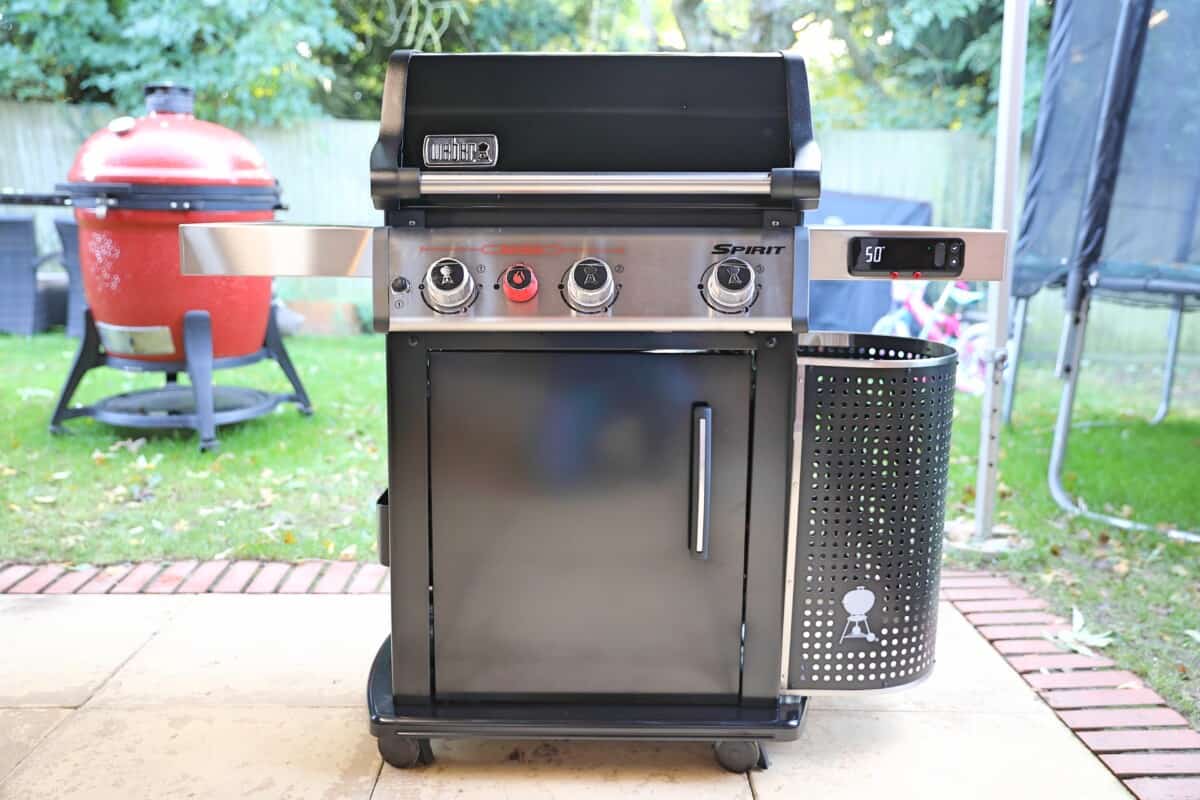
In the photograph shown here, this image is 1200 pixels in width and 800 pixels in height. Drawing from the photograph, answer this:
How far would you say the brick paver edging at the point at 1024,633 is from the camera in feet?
5.82

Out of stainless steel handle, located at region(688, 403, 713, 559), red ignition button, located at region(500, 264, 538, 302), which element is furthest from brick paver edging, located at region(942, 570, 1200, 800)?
red ignition button, located at region(500, 264, 538, 302)

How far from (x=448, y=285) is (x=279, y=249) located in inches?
11.2

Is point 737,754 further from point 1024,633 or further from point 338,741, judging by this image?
point 1024,633

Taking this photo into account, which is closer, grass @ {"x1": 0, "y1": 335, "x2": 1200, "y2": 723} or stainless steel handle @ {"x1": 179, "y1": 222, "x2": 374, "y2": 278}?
stainless steel handle @ {"x1": 179, "y1": 222, "x2": 374, "y2": 278}

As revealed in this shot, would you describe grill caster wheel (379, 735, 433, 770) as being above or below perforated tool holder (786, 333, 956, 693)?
below

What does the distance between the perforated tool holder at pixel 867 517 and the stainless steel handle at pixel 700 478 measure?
0.16 m

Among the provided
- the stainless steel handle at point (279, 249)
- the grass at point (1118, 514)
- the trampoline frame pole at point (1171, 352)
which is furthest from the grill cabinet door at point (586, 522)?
the trampoline frame pole at point (1171, 352)

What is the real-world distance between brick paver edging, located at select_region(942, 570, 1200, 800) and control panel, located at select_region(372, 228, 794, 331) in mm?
1045

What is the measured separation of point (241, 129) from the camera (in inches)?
279

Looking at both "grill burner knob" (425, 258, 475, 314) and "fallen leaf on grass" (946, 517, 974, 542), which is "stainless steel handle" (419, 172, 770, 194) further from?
"fallen leaf on grass" (946, 517, 974, 542)

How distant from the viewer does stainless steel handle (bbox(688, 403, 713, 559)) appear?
156cm

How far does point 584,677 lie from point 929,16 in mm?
7045

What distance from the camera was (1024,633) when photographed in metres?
2.30

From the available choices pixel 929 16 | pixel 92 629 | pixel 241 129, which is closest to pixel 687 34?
pixel 929 16
